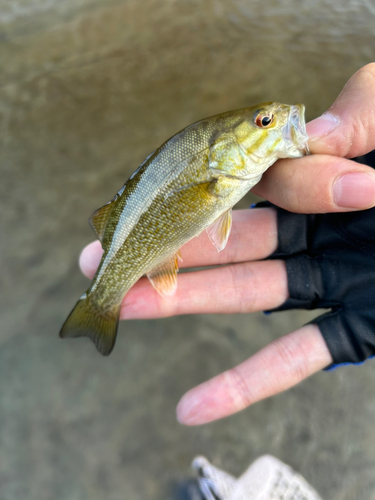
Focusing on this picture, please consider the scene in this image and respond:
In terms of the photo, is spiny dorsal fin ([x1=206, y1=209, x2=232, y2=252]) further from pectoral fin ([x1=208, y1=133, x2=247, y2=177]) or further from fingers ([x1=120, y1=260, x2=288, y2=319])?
fingers ([x1=120, y1=260, x2=288, y2=319])

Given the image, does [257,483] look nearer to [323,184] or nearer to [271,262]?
[271,262]

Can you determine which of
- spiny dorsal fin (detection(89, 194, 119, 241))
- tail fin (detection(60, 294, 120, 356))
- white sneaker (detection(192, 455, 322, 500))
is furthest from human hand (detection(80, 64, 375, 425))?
white sneaker (detection(192, 455, 322, 500))

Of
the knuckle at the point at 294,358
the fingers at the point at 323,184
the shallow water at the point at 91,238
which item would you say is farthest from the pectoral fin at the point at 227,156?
the shallow water at the point at 91,238

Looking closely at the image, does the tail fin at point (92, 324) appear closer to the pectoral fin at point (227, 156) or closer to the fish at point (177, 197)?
the fish at point (177, 197)

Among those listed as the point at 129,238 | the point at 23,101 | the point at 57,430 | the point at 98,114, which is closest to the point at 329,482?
the point at 57,430

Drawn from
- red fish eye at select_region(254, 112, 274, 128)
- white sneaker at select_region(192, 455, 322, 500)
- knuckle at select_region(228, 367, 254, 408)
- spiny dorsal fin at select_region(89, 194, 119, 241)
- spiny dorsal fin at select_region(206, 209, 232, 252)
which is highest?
red fish eye at select_region(254, 112, 274, 128)

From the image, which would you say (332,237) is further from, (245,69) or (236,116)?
(245,69)
